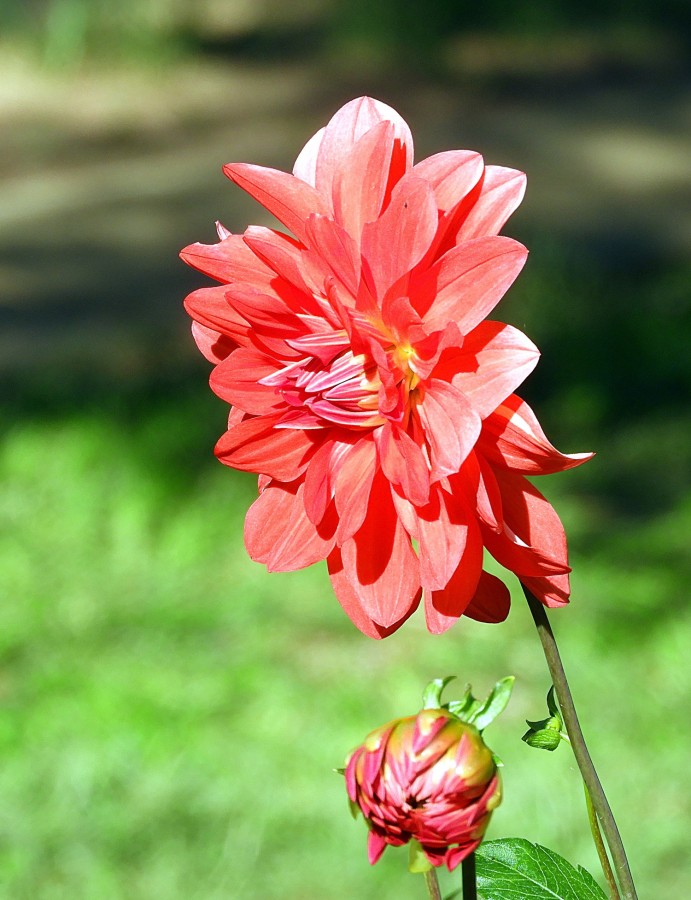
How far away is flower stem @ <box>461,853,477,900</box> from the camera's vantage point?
0.60 metres

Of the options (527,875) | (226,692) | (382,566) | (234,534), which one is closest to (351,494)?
(382,566)

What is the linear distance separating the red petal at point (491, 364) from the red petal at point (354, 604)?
0.11 metres

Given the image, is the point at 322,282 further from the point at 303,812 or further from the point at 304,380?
the point at 303,812

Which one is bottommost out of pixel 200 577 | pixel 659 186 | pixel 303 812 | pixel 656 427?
pixel 303 812

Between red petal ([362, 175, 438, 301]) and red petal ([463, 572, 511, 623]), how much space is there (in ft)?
0.54

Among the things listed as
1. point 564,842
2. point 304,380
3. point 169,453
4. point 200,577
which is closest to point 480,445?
point 304,380

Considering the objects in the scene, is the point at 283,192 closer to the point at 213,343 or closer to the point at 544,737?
the point at 213,343

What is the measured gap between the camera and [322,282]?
0.62 m

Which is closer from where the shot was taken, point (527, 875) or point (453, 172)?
point (453, 172)

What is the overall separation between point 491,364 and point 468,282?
0.13 feet

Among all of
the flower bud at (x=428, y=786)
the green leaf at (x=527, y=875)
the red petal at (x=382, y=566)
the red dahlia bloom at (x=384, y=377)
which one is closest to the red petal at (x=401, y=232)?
the red dahlia bloom at (x=384, y=377)

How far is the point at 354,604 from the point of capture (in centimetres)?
63

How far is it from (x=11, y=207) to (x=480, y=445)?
3.56 m

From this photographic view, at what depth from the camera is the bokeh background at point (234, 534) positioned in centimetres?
178
